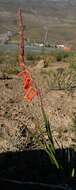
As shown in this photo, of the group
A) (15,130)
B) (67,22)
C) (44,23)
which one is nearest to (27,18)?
(44,23)

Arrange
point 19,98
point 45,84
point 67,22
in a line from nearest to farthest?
point 19,98, point 45,84, point 67,22

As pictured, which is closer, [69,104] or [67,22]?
[69,104]

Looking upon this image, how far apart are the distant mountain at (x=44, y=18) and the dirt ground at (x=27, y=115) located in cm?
5333

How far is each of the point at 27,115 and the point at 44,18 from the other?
305 feet

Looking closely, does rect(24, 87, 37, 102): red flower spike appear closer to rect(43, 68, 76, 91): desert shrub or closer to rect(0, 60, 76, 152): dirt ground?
rect(0, 60, 76, 152): dirt ground

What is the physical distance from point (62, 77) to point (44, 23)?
270ft

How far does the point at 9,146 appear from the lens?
861cm

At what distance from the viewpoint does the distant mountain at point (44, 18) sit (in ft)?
261

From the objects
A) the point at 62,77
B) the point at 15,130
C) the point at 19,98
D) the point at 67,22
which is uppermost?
the point at 15,130

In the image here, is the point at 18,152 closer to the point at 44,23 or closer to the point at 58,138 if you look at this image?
the point at 58,138

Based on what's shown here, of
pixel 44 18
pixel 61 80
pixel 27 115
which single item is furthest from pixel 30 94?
pixel 44 18

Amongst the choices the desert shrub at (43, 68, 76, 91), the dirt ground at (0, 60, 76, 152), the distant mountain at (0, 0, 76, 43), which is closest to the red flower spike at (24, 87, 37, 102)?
the dirt ground at (0, 60, 76, 152)

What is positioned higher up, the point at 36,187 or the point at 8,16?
the point at 36,187

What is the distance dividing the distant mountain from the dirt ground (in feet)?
175
